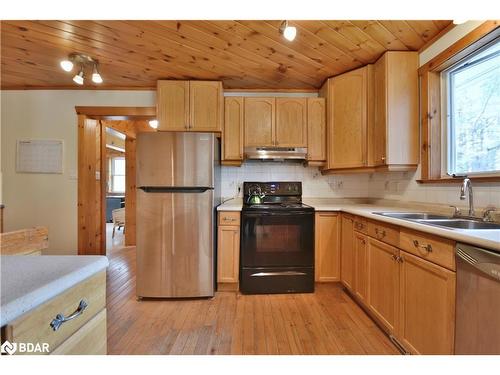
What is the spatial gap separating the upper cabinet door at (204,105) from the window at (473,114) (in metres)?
2.10

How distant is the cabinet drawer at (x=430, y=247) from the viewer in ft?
3.75

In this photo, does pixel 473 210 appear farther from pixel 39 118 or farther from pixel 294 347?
pixel 39 118

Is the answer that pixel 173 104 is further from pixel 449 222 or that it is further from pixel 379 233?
pixel 449 222

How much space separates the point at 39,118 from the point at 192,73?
2.00 metres

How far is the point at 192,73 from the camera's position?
2.50 m

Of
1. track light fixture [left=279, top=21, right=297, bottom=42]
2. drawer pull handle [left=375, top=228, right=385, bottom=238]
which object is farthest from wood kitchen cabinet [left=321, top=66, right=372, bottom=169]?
track light fixture [left=279, top=21, right=297, bottom=42]

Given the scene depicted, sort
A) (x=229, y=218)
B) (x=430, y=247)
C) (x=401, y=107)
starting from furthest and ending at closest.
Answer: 1. (x=229, y=218)
2. (x=401, y=107)
3. (x=430, y=247)

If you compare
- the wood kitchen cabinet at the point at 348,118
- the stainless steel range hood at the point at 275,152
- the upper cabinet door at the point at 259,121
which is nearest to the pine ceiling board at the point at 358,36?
the wood kitchen cabinet at the point at 348,118

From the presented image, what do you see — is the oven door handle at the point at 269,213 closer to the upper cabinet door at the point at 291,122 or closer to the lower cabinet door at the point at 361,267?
the lower cabinet door at the point at 361,267

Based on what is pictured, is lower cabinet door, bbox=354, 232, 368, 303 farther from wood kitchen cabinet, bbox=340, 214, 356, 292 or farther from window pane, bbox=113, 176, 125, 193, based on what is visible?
window pane, bbox=113, 176, 125, 193

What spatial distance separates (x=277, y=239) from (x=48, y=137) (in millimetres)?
2973

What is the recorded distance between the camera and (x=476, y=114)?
1741mm

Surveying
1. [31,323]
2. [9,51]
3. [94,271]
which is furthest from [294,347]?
[9,51]

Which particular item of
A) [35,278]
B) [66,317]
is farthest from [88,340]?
[35,278]
